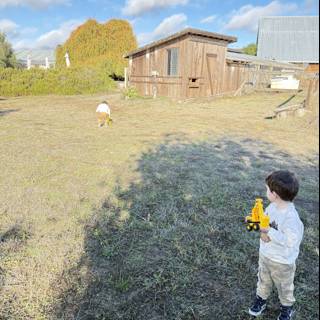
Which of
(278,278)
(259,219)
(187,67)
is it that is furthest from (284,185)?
(187,67)

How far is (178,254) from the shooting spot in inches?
129

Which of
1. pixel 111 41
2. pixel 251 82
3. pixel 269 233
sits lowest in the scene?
pixel 269 233

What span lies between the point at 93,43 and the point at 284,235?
109 ft

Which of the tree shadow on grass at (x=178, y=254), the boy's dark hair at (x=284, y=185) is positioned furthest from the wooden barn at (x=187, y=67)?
the boy's dark hair at (x=284, y=185)

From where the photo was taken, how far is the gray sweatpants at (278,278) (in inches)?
90.0

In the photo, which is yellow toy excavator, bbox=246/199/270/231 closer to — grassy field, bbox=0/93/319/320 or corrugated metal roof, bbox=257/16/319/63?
grassy field, bbox=0/93/319/320

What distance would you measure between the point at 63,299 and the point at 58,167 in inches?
137

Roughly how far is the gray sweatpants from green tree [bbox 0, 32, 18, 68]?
30.9 m

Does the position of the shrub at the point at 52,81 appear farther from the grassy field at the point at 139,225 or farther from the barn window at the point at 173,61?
the grassy field at the point at 139,225

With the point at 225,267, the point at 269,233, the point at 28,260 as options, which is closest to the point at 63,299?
the point at 28,260

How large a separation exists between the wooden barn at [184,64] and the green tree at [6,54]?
15983 millimetres

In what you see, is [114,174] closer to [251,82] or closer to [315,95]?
[315,95]

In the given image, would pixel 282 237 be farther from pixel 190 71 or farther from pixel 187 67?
pixel 190 71

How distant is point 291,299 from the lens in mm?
2379
